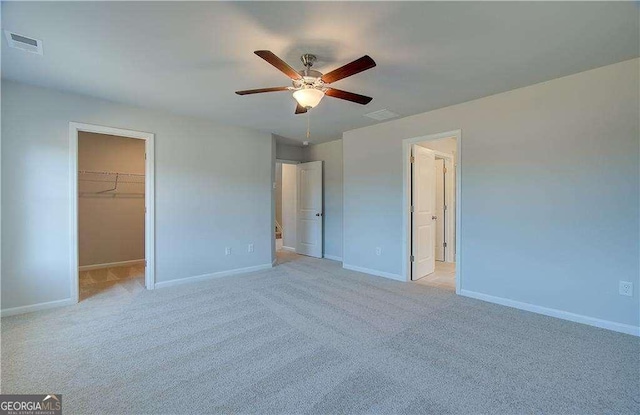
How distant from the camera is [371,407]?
1613mm

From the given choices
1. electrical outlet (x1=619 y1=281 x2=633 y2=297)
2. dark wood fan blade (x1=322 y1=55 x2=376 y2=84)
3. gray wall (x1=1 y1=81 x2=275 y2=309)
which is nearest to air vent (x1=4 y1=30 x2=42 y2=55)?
gray wall (x1=1 y1=81 x2=275 y2=309)

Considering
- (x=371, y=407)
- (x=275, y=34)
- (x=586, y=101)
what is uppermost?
(x=275, y=34)

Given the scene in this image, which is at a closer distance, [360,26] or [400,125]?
[360,26]

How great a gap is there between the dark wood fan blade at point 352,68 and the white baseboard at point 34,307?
3.88 m

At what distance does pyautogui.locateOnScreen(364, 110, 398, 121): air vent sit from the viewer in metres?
3.86

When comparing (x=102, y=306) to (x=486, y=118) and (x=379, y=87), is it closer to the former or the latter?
(x=379, y=87)

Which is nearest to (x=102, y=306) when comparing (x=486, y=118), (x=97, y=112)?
(x=97, y=112)

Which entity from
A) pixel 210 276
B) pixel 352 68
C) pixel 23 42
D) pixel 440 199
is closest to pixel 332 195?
pixel 440 199

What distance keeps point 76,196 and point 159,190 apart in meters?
0.89

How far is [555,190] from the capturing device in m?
2.88

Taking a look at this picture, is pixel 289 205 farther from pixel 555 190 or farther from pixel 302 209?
pixel 555 190

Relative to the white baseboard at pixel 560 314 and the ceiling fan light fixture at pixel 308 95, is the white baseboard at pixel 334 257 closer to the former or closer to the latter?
the white baseboard at pixel 560 314

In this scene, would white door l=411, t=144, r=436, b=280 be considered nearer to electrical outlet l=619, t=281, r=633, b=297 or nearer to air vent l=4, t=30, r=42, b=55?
electrical outlet l=619, t=281, r=633, b=297

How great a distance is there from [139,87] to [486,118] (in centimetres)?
411
